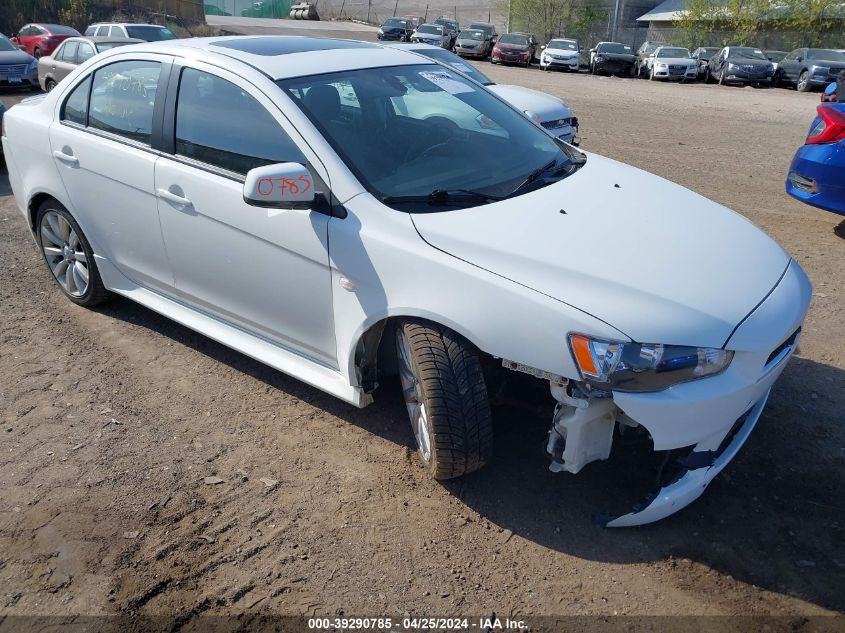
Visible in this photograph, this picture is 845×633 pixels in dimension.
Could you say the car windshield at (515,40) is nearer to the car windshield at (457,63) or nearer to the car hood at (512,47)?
the car hood at (512,47)

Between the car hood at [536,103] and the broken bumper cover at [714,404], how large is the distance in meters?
5.85

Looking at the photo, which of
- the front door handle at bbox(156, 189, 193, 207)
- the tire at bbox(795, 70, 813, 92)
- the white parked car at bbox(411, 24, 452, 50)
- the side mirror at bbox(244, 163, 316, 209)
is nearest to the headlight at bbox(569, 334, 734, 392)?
the side mirror at bbox(244, 163, 316, 209)

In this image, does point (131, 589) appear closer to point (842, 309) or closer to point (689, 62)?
point (842, 309)

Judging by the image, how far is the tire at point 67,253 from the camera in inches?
181

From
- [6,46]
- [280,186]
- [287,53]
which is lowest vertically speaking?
[6,46]

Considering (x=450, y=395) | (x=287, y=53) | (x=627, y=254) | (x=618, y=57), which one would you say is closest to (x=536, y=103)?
(x=287, y=53)

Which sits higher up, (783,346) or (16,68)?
(783,346)

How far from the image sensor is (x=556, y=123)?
8656 millimetres

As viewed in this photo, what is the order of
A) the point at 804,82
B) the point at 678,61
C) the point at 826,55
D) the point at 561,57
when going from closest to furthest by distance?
1. the point at 804,82
2. the point at 826,55
3. the point at 678,61
4. the point at 561,57

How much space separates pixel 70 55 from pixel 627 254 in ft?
48.2

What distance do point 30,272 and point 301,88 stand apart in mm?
3372

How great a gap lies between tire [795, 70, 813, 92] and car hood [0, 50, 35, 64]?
2171 cm

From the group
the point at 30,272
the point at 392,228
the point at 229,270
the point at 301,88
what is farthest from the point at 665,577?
the point at 30,272

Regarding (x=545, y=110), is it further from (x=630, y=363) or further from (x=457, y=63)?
(x=630, y=363)
